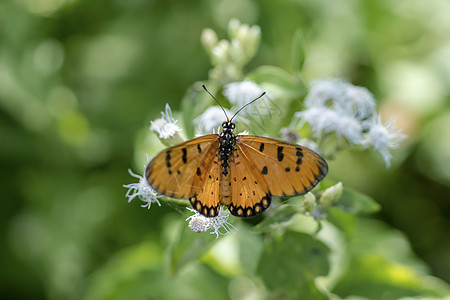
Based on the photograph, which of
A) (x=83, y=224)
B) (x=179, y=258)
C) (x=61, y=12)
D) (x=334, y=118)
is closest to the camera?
(x=179, y=258)

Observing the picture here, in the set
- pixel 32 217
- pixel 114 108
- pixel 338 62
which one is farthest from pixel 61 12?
pixel 338 62

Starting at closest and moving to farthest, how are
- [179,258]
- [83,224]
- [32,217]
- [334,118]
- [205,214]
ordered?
[205,214], [179,258], [334,118], [83,224], [32,217]

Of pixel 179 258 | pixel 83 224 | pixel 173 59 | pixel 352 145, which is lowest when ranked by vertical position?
pixel 179 258

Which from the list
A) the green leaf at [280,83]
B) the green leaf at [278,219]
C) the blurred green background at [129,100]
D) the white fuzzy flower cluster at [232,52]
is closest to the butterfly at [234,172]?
the green leaf at [278,219]

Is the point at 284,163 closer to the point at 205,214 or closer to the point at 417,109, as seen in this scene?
the point at 205,214

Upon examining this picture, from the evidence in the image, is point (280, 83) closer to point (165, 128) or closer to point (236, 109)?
point (236, 109)

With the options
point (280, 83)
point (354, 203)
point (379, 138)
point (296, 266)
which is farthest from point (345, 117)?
point (296, 266)

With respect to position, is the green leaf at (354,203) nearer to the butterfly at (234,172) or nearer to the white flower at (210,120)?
the butterfly at (234,172)
